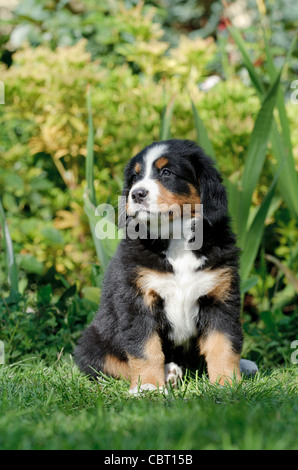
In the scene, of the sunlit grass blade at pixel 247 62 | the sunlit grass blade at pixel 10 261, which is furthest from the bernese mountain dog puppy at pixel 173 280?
the sunlit grass blade at pixel 247 62

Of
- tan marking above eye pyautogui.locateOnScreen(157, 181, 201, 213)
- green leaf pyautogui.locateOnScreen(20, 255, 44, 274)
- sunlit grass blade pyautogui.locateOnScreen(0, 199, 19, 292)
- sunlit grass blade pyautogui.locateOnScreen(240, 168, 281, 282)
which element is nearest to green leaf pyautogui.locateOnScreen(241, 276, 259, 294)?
sunlit grass blade pyautogui.locateOnScreen(240, 168, 281, 282)

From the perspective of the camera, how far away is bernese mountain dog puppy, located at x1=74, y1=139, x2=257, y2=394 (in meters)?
2.92

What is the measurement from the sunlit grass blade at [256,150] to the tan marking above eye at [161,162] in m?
1.16

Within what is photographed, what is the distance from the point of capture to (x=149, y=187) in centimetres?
295

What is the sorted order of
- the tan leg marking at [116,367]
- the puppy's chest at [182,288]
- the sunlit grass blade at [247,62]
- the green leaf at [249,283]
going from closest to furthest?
1. the puppy's chest at [182,288]
2. the tan leg marking at [116,367]
3. the green leaf at [249,283]
4. the sunlit grass blade at [247,62]

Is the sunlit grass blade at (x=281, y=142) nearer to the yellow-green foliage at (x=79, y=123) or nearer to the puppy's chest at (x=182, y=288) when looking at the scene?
the yellow-green foliage at (x=79, y=123)

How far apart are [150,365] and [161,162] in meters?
1.06

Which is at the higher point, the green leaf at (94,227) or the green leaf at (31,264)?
the green leaf at (94,227)

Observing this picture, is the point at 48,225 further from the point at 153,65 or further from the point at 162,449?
the point at 162,449

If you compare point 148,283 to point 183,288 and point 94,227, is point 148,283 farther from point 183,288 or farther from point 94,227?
point 94,227

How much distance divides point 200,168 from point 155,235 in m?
0.44

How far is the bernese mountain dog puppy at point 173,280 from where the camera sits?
115 inches
